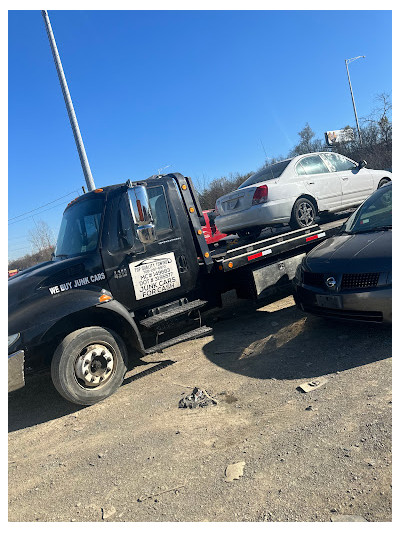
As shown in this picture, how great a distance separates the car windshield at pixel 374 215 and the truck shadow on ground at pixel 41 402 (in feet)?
10.1

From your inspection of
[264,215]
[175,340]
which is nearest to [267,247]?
[264,215]

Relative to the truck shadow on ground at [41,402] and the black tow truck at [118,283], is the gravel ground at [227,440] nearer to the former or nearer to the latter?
the truck shadow on ground at [41,402]

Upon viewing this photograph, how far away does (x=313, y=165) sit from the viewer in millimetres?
7328

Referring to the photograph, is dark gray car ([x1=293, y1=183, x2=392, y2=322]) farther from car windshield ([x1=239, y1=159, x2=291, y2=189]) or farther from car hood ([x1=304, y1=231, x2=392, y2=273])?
car windshield ([x1=239, y1=159, x2=291, y2=189])

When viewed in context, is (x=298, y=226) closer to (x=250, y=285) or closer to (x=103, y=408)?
(x=250, y=285)

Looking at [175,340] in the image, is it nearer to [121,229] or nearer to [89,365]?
[89,365]

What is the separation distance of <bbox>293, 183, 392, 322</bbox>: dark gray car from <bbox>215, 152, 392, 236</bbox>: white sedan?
1516mm

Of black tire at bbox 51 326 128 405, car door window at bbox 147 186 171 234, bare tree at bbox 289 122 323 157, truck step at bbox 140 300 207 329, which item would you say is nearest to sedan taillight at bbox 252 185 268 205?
car door window at bbox 147 186 171 234

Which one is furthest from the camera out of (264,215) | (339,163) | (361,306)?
(339,163)

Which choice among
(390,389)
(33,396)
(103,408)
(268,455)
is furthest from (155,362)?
(390,389)

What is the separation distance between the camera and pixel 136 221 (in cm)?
420

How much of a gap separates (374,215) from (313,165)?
8.60 feet

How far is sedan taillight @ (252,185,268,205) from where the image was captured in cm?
652

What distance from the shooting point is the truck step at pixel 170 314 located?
4590mm
